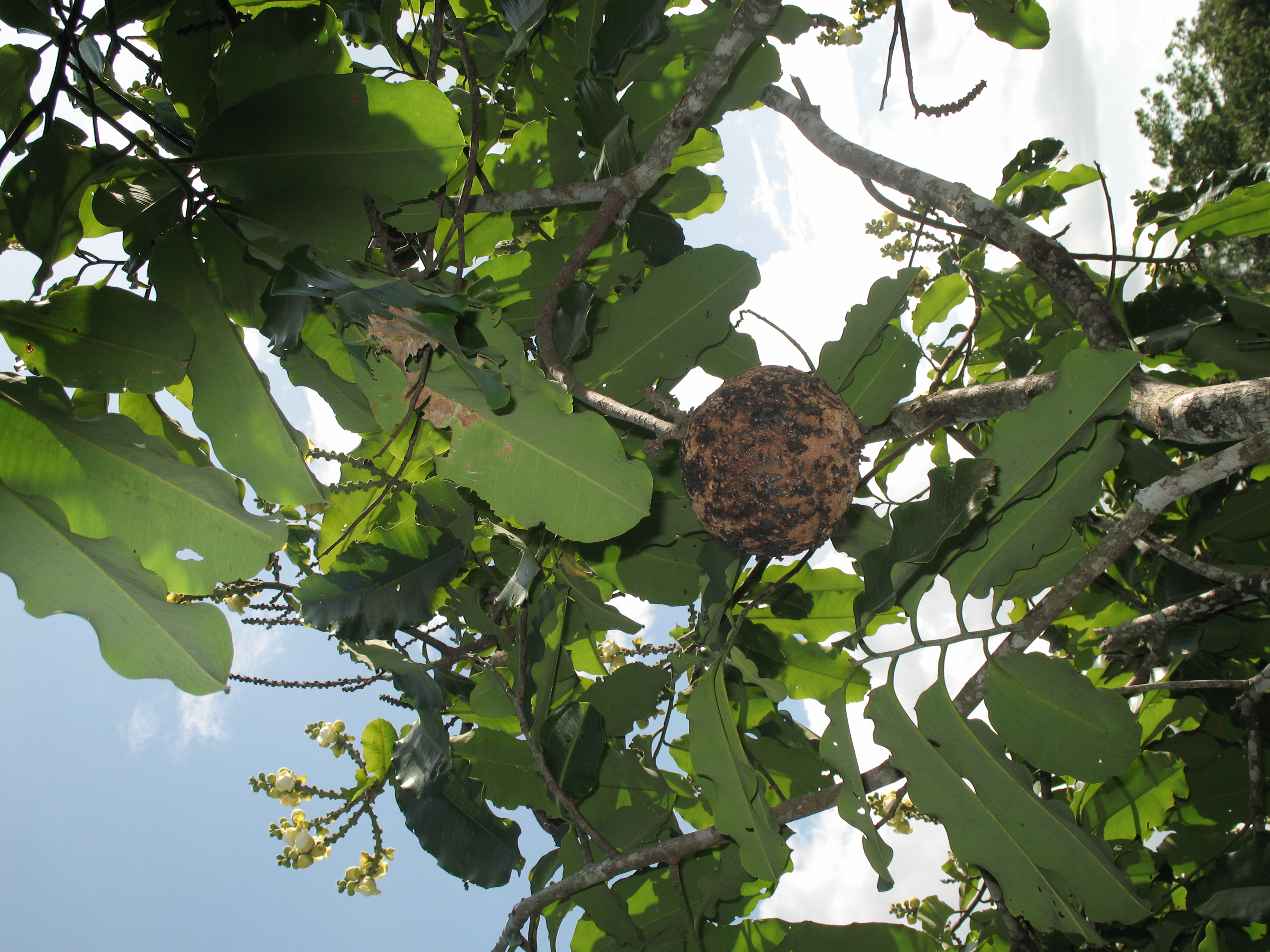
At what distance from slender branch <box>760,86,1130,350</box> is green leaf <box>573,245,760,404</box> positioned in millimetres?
424

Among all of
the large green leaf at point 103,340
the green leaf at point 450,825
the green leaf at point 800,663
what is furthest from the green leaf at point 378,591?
the green leaf at point 800,663

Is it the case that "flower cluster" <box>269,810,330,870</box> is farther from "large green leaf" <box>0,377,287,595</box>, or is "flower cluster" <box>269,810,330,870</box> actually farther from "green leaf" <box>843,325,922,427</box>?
"green leaf" <box>843,325,922,427</box>

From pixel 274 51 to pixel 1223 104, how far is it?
19.8 meters

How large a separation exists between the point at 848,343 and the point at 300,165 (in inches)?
41.9

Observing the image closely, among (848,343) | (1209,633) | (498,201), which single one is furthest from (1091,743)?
(498,201)

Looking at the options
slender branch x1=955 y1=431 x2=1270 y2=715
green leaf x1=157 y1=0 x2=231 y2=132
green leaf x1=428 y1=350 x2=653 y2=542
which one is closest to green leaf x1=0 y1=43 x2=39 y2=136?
green leaf x1=157 y1=0 x2=231 y2=132

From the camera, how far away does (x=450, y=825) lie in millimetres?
1665

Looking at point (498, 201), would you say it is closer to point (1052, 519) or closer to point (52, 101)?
point (52, 101)

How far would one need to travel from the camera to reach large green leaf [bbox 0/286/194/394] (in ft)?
3.59

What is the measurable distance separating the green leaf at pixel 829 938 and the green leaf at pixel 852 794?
516mm

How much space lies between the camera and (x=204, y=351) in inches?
46.9

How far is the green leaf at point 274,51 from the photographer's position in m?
1.15

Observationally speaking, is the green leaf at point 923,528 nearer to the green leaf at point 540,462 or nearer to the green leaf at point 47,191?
the green leaf at point 540,462

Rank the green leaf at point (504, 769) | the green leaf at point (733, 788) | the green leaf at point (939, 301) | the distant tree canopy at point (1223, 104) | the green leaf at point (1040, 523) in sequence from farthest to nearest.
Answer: the distant tree canopy at point (1223, 104) < the green leaf at point (939, 301) < the green leaf at point (504, 769) < the green leaf at point (733, 788) < the green leaf at point (1040, 523)
